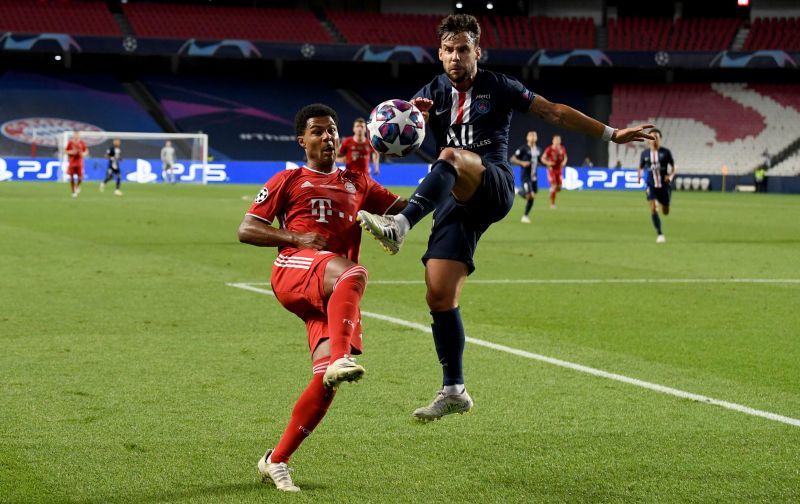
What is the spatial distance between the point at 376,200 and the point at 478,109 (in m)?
1.11

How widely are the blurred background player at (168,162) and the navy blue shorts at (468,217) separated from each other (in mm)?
41043

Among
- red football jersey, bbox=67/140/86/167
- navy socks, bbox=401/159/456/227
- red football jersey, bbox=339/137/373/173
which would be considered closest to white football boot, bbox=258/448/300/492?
navy socks, bbox=401/159/456/227

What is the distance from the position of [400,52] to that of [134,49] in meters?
12.2

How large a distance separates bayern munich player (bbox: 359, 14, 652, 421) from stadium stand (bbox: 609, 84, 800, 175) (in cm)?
5124

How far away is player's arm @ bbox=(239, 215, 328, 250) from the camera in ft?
17.4

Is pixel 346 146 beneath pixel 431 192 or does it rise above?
above

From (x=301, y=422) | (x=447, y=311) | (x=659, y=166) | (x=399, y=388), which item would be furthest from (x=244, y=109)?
(x=301, y=422)

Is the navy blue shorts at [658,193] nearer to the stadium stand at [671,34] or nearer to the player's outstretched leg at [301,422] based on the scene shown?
the player's outstretched leg at [301,422]

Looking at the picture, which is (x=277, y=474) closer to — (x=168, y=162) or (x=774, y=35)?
(x=168, y=162)

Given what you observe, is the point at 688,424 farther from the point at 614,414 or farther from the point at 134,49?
the point at 134,49

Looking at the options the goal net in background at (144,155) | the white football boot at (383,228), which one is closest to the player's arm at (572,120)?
the white football boot at (383,228)

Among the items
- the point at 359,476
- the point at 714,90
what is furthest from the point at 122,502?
the point at 714,90

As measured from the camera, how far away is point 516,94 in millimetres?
6648

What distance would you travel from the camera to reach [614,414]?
6652 mm
